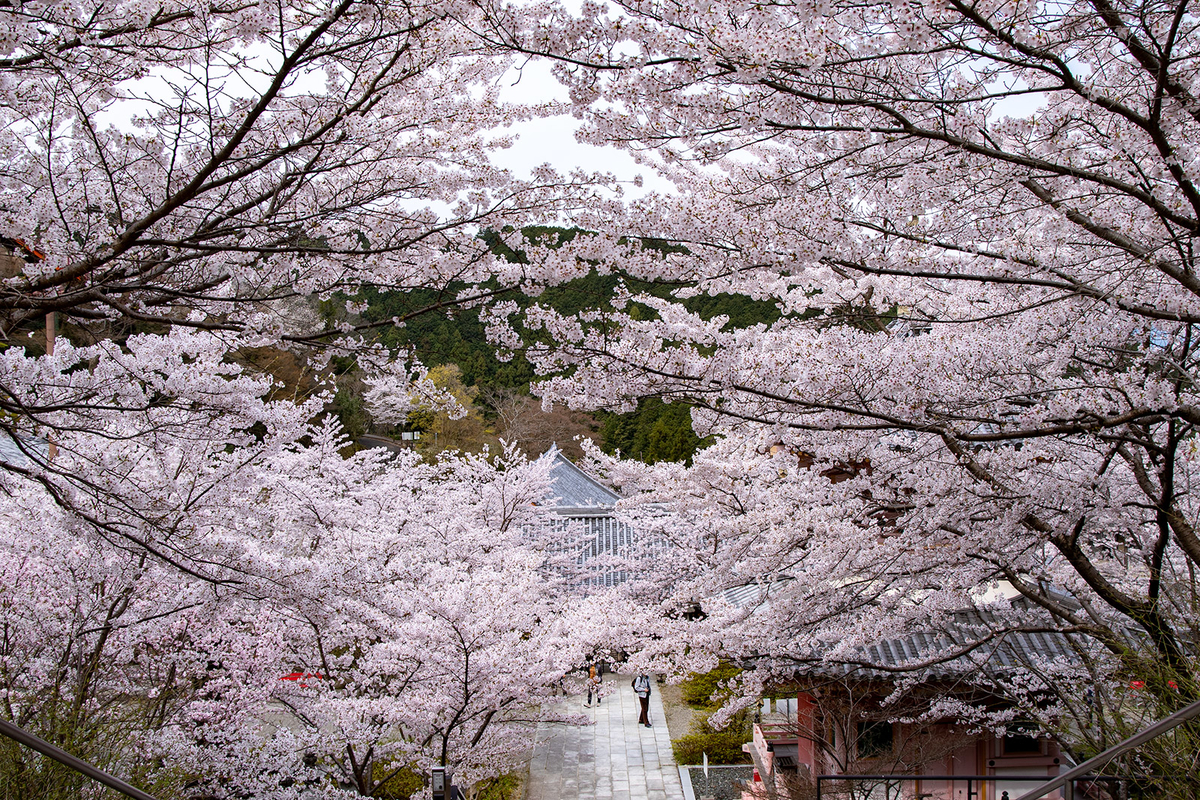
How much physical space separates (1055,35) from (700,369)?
1897 millimetres

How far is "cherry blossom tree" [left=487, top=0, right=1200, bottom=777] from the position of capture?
8.94 feet

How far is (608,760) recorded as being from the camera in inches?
410

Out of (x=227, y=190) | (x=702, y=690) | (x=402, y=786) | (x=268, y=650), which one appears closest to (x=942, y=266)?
(x=227, y=190)

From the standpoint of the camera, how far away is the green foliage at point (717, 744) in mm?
10203

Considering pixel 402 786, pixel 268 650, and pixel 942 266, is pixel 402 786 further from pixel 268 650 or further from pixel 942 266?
pixel 942 266

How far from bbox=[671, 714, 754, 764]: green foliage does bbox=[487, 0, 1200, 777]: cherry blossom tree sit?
5.72 metres

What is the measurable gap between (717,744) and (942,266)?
8.25m

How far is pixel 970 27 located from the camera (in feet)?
8.65

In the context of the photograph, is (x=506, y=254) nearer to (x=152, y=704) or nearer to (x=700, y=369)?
(x=700, y=369)

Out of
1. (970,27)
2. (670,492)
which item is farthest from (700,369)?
(670,492)

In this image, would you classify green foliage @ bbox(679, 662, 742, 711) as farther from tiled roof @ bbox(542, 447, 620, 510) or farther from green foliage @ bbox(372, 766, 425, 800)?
tiled roof @ bbox(542, 447, 620, 510)

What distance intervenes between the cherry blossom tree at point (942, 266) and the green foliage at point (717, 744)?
572 centimetres

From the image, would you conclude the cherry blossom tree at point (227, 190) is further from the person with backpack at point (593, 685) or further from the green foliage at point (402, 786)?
the person with backpack at point (593, 685)

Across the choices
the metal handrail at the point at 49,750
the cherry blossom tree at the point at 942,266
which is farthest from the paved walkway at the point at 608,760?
the metal handrail at the point at 49,750
